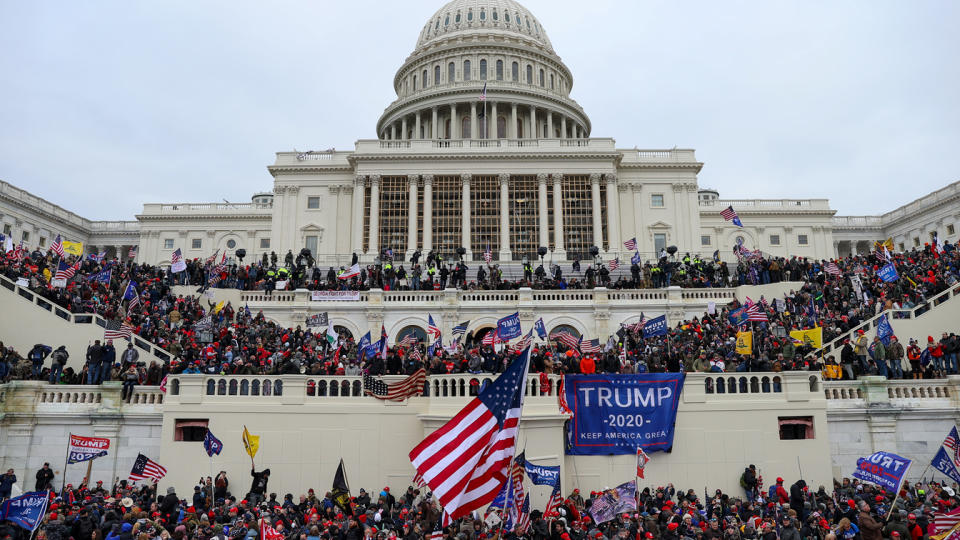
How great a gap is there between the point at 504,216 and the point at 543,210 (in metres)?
3.32

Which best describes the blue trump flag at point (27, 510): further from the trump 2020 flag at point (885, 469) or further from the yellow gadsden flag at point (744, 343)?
the yellow gadsden flag at point (744, 343)

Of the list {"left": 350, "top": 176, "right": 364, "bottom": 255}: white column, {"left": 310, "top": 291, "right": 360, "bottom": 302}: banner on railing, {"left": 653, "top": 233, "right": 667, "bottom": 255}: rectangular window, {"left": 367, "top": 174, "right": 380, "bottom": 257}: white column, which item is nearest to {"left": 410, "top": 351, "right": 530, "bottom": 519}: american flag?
{"left": 310, "top": 291, "right": 360, "bottom": 302}: banner on railing

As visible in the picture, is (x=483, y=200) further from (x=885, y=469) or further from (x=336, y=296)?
(x=885, y=469)

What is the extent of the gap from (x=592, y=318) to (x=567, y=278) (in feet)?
29.1

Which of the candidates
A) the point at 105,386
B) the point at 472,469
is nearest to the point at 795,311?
the point at 472,469

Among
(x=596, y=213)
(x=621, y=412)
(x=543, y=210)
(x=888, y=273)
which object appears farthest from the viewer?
(x=543, y=210)

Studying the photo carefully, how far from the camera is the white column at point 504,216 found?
187ft

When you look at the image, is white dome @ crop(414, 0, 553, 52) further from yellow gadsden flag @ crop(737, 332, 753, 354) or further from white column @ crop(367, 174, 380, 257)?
yellow gadsden flag @ crop(737, 332, 753, 354)

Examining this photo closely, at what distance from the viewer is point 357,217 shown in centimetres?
5903

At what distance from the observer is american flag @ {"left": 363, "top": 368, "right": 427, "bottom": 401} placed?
20062 millimetres

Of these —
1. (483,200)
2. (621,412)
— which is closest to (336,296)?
(621,412)

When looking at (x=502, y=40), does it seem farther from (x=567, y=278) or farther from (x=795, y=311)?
(x=795, y=311)

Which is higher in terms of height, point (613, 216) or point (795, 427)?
point (613, 216)

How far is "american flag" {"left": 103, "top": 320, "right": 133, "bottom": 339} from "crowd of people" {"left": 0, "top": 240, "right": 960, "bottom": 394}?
59cm
